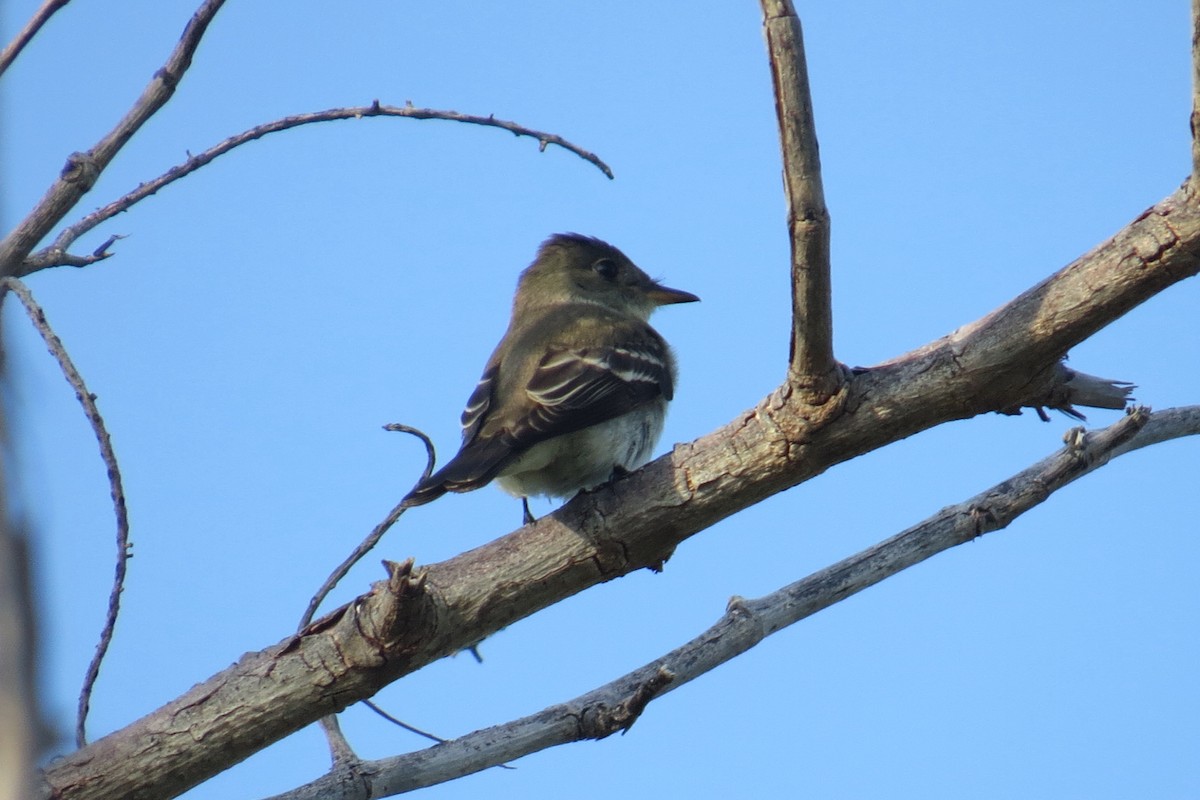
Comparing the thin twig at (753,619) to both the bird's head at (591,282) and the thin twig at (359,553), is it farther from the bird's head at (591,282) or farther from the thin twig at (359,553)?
the bird's head at (591,282)

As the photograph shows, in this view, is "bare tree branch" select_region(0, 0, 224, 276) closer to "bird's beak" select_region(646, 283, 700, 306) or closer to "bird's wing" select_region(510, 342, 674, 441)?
"bird's wing" select_region(510, 342, 674, 441)

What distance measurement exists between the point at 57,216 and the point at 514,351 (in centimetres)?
388

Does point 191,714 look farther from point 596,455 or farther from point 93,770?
point 596,455

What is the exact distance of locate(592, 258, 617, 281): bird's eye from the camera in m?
8.45

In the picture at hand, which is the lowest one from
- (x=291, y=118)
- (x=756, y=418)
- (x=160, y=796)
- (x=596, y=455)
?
(x=160, y=796)

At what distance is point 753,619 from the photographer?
13.0 feet

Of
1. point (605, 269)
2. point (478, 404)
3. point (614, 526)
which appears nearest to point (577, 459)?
point (478, 404)

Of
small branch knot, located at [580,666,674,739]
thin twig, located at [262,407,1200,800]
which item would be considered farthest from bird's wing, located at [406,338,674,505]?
small branch knot, located at [580,666,674,739]

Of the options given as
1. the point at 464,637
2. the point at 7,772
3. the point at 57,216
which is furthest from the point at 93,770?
the point at 7,772

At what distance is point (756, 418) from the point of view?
4.02 m

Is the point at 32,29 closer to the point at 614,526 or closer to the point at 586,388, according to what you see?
the point at 614,526

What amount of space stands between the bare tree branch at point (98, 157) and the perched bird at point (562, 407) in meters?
1.96

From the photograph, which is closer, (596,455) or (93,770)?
(93,770)

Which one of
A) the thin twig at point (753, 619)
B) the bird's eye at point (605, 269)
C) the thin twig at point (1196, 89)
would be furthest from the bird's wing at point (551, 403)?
the thin twig at point (1196, 89)
